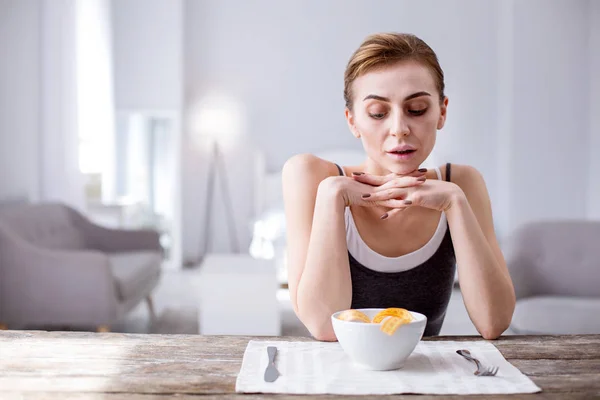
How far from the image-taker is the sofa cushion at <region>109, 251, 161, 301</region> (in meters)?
3.90

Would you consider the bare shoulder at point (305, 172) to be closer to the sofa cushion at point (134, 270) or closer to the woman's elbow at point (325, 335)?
the woman's elbow at point (325, 335)

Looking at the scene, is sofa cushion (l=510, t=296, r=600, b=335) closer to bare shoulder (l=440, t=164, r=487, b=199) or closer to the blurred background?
the blurred background

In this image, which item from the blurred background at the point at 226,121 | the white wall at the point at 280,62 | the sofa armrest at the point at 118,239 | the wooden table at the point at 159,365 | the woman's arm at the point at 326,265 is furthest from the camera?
the white wall at the point at 280,62

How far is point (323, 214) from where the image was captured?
1.38 metres

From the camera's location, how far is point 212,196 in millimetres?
7473

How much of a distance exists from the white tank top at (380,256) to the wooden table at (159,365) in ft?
0.93

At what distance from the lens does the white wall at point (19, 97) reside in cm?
446

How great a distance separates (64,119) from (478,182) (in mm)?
4158

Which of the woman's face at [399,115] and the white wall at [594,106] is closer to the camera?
the woman's face at [399,115]

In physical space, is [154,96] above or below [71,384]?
above

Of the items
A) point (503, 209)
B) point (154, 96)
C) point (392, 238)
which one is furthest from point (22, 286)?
point (503, 209)

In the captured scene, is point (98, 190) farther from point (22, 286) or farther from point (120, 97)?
point (22, 286)

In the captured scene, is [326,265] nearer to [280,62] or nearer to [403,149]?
[403,149]

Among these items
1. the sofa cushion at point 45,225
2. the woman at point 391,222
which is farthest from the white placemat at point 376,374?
the sofa cushion at point 45,225
